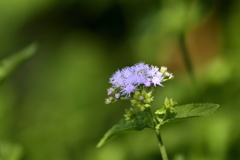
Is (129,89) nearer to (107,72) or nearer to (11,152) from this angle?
(11,152)

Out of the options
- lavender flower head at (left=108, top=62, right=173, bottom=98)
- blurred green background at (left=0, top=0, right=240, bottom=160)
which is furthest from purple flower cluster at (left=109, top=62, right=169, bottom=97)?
blurred green background at (left=0, top=0, right=240, bottom=160)

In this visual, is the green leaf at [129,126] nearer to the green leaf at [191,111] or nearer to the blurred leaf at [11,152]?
the green leaf at [191,111]

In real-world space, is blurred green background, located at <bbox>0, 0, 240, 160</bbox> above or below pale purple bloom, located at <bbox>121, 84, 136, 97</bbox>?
above

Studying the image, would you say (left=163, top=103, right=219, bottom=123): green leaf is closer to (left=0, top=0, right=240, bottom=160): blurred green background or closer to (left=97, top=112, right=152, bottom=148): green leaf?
(left=97, top=112, right=152, bottom=148): green leaf

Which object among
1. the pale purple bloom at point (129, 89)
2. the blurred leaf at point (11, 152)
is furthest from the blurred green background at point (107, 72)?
the pale purple bloom at point (129, 89)

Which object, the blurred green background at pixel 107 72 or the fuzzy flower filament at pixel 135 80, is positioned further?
the blurred green background at pixel 107 72

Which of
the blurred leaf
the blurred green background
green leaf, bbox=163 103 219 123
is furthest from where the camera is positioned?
the blurred green background

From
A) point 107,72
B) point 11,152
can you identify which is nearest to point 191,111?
point 11,152
